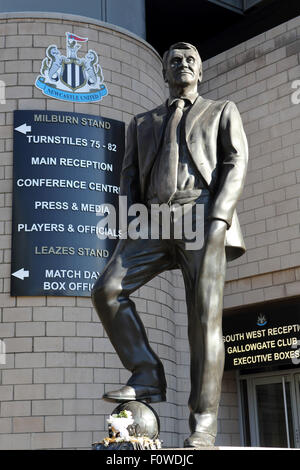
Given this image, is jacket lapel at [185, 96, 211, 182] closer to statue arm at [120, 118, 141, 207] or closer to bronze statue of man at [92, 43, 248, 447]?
bronze statue of man at [92, 43, 248, 447]

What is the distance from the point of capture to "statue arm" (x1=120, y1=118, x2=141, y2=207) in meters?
4.82

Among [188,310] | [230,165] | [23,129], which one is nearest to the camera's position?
[188,310]

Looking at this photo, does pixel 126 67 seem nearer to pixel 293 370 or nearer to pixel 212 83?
pixel 212 83

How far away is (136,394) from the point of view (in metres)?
4.23

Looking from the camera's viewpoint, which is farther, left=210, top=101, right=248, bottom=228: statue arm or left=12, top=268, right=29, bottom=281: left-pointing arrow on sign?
left=12, top=268, right=29, bottom=281: left-pointing arrow on sign

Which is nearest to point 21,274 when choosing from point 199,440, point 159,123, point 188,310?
point 159,123

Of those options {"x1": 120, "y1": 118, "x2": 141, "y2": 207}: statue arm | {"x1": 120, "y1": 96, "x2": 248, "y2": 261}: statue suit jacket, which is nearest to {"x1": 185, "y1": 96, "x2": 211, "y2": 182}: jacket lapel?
{"x1": 120, "y1": 96, "x2": 248, "y2": 261}: statue suit jacket

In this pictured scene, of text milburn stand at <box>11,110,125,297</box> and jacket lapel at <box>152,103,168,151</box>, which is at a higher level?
text milburn stand at <box>11,110,125,297</box>

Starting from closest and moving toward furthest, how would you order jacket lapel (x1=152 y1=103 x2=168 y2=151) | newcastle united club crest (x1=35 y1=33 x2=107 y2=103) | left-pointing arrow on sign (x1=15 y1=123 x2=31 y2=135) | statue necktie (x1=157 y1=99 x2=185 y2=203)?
statue necktie (x1=157 y1=99 x2=185 y2=203)
jacket lapel (x1=152 y1=103 x2=168 y2=151)
left-pointing arrow on sign (x1=15 y1=123 x2=31 y2=135)
newcastle united club crest (x1=35 y1=33 x2=107 y2=103)

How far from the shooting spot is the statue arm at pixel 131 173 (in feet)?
15.8

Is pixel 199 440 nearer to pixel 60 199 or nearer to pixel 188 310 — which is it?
pixel 188 310

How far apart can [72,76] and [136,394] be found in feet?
26.1

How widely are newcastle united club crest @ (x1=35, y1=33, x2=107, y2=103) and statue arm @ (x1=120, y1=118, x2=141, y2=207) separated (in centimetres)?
660

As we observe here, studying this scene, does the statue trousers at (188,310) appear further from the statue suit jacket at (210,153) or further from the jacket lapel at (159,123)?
the jacket lapel at (159,123)
